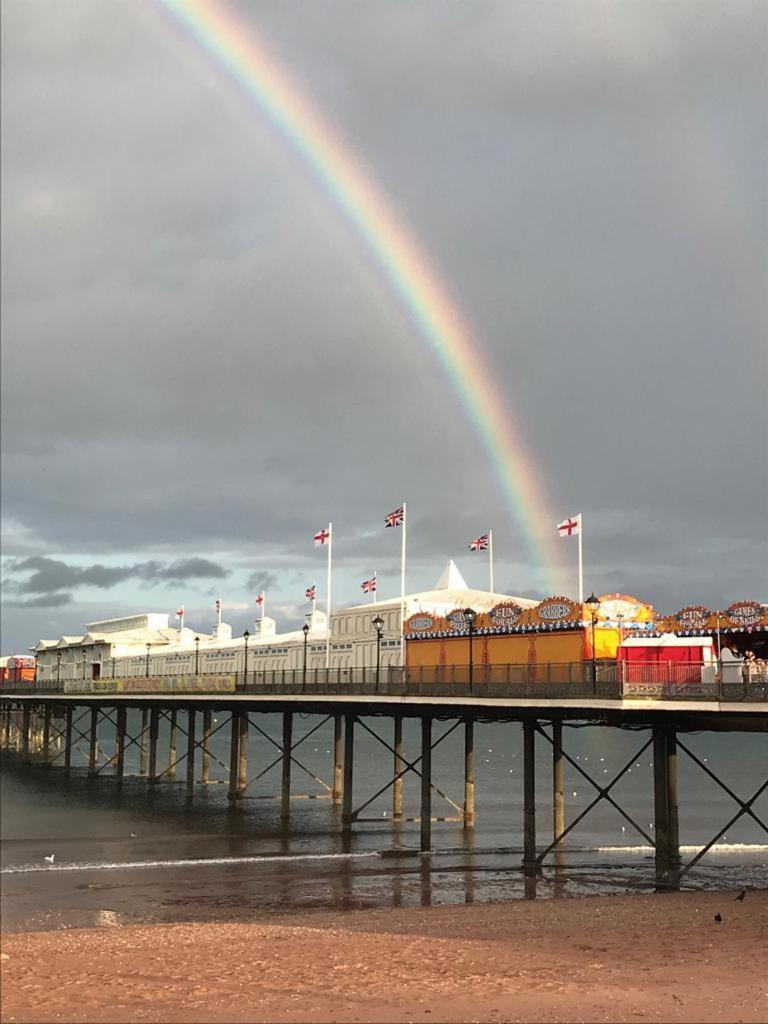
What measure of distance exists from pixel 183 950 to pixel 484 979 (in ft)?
20.4

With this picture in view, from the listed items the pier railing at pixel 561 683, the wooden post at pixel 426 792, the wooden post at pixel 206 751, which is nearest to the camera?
the pier railing at pixel 561 683

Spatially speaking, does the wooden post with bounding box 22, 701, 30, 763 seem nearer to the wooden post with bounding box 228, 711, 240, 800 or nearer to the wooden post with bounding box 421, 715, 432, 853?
the wooden post with bounding box 228, 711, 240, 800

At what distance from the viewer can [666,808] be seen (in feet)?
97.5

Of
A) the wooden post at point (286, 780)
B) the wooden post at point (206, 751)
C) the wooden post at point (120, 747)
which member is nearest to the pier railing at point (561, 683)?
the wooden post at point (286, 780)

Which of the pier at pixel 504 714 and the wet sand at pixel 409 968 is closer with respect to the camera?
the wet sand at pixel 409 968

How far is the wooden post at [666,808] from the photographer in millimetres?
29734

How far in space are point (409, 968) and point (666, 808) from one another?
43.5 ft

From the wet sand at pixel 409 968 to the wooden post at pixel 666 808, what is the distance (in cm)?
368

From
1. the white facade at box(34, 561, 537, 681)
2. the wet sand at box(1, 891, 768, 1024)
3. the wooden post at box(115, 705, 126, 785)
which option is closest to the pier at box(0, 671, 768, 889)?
the wooden post at box(115, 705, 126, 785)

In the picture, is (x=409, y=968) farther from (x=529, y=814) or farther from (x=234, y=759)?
(x=234, y=759)

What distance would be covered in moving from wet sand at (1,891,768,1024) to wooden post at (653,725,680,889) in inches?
145

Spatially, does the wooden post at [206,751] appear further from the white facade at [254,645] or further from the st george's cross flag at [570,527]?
the st george's cross flag at [570,527]

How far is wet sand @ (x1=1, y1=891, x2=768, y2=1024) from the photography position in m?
15.8

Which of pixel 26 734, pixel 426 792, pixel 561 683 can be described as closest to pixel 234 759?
pixel 426 792
